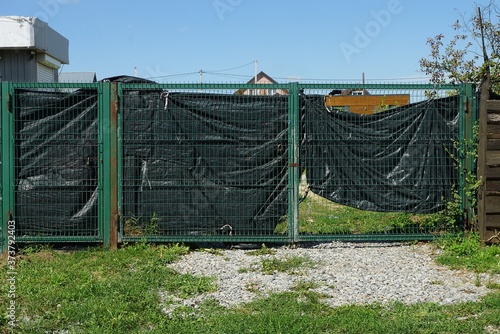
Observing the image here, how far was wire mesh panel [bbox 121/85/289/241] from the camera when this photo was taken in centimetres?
820

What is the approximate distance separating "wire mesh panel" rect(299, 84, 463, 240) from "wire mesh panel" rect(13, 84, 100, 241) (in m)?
3.00

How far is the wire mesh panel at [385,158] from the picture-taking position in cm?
833

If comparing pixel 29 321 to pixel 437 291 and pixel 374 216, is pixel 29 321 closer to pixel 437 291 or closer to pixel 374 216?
pixel 437 291

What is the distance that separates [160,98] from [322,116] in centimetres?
228

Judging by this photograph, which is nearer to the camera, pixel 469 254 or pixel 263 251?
pixel 469 254

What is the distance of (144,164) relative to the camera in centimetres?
820

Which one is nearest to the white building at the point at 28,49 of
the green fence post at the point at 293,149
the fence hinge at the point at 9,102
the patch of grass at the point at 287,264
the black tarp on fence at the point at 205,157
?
the fence hinge at the point at 9,102

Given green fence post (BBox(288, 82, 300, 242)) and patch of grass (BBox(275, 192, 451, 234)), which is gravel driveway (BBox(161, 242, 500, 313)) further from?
green fence post (BBox(288, 82, 300, 242))

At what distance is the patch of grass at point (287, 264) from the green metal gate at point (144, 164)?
713mm

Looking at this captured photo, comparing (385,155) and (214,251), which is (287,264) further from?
(385,155)

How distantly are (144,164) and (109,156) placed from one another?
49cm

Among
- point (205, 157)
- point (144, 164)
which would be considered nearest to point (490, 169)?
point (205, 157)

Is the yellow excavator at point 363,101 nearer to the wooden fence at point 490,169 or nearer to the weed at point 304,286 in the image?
the wooden fence at point 490,169

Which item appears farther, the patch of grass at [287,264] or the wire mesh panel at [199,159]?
the wire mesh panel at [199,159]
